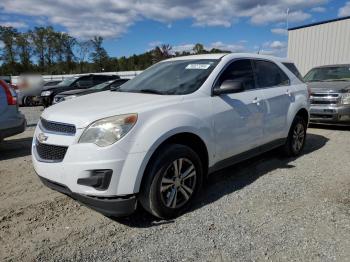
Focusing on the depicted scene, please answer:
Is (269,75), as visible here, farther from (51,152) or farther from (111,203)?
(51,152)

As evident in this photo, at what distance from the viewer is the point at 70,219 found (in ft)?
12.9

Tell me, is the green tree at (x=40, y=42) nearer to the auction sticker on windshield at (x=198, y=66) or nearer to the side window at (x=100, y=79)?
the side window at (x=100, y=79)

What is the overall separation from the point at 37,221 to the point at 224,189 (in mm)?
2344

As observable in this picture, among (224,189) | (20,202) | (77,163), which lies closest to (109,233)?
(77,163)

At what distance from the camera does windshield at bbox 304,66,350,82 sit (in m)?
10.2

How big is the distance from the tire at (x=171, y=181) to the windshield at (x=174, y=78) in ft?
2.69

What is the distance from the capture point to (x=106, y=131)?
3.42 meters

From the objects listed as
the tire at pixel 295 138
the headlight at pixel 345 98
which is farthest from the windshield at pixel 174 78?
the headlight at pixel 345 98

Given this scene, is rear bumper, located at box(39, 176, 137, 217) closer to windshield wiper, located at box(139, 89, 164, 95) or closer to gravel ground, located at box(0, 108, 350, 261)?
gravel ground, located at box(0, 108, 350, 261)

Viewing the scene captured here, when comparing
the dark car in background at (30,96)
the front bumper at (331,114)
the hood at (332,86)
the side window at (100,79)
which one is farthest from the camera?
the dark car in background at (30,96)

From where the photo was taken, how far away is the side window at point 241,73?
469 centimetres

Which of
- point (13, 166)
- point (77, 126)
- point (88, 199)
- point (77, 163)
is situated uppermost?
point (77, 126)

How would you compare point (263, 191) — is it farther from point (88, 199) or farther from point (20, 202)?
point (20, 202)

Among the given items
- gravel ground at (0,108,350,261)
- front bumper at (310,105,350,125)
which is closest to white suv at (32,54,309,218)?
gravel ground at (0,108,350,261)
